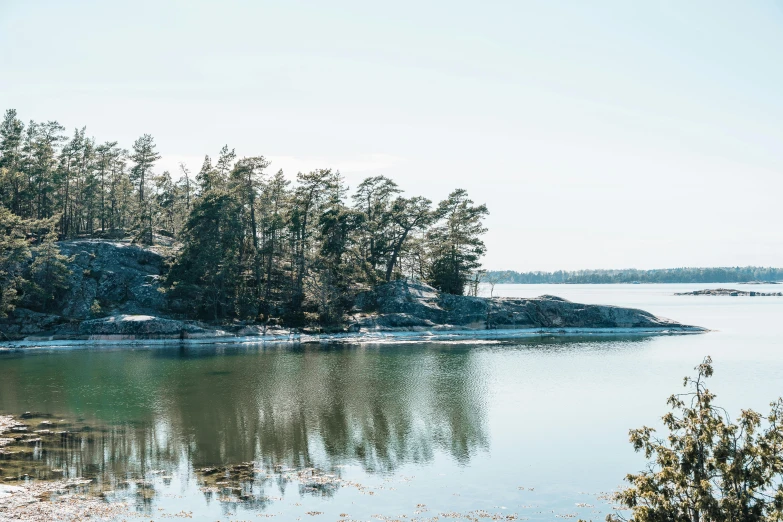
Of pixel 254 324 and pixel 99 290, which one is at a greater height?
pixel 99 290

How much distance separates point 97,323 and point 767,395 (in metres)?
70.4

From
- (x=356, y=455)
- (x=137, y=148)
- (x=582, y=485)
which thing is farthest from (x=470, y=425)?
(x=137, y=148)

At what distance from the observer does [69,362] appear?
194ft

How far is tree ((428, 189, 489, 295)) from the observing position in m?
95.6

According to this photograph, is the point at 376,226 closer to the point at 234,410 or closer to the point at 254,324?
the point at 254,324

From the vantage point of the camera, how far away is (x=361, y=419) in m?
37.4

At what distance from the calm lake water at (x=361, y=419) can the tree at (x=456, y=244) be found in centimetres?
2601

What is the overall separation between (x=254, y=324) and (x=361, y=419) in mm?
46227

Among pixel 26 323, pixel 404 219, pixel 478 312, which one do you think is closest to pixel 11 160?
pixel 26 323

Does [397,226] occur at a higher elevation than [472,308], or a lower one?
higher

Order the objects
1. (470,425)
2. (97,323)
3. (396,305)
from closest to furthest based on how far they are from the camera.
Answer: (470,425)
(97,323)
(396,305)

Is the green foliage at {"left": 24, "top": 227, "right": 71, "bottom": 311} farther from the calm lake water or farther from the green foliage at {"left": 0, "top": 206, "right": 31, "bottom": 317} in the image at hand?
the calm lake water

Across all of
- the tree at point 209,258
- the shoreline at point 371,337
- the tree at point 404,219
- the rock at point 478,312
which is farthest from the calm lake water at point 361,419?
the tree at point 404,219

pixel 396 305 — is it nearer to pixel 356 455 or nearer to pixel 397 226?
pixel 397 226
